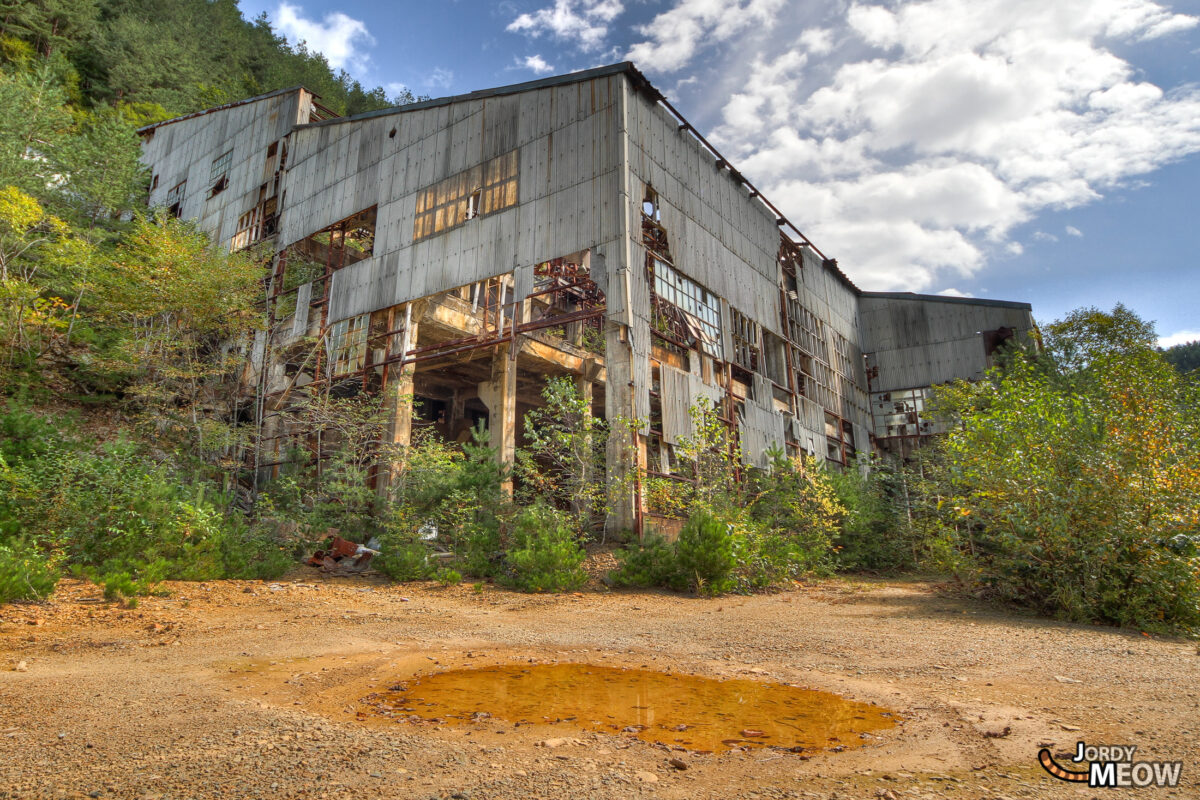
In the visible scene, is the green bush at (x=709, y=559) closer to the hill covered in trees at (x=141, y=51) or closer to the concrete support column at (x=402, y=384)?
the concrete support column at (x=402, y=384)

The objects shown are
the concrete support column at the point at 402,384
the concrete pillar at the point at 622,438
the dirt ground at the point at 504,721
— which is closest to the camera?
the dirt ground at the point at 504,721

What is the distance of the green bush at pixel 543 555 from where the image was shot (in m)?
9.87

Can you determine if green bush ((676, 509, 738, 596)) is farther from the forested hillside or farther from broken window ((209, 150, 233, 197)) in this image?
the forested hillside

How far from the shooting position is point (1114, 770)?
2838mm

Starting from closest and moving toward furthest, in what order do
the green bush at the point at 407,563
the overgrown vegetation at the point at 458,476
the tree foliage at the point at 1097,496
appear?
the tree foliage at the point at 1097,496 < the overgrown vegetation at the point at 458,476 < the green bush at the point at 407,563

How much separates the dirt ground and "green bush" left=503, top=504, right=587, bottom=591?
1.51 metres

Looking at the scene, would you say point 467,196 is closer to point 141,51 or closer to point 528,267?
point 528,267

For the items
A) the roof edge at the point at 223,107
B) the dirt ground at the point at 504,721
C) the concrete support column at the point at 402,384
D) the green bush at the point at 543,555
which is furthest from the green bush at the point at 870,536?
the roof edge at the point at 223,107

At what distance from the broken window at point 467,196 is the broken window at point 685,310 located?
4.01 meters

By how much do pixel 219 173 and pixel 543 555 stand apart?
22126 millimetres

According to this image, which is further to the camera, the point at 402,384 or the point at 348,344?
the point at 348,344

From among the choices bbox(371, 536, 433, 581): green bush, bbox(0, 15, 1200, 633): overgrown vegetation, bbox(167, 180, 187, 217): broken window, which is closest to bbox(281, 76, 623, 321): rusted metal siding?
bbox(0, 15, 1200, 633): overgrown vegetation

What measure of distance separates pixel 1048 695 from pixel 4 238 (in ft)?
73.2

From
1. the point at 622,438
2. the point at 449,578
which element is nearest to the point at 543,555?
the point at 449,578
